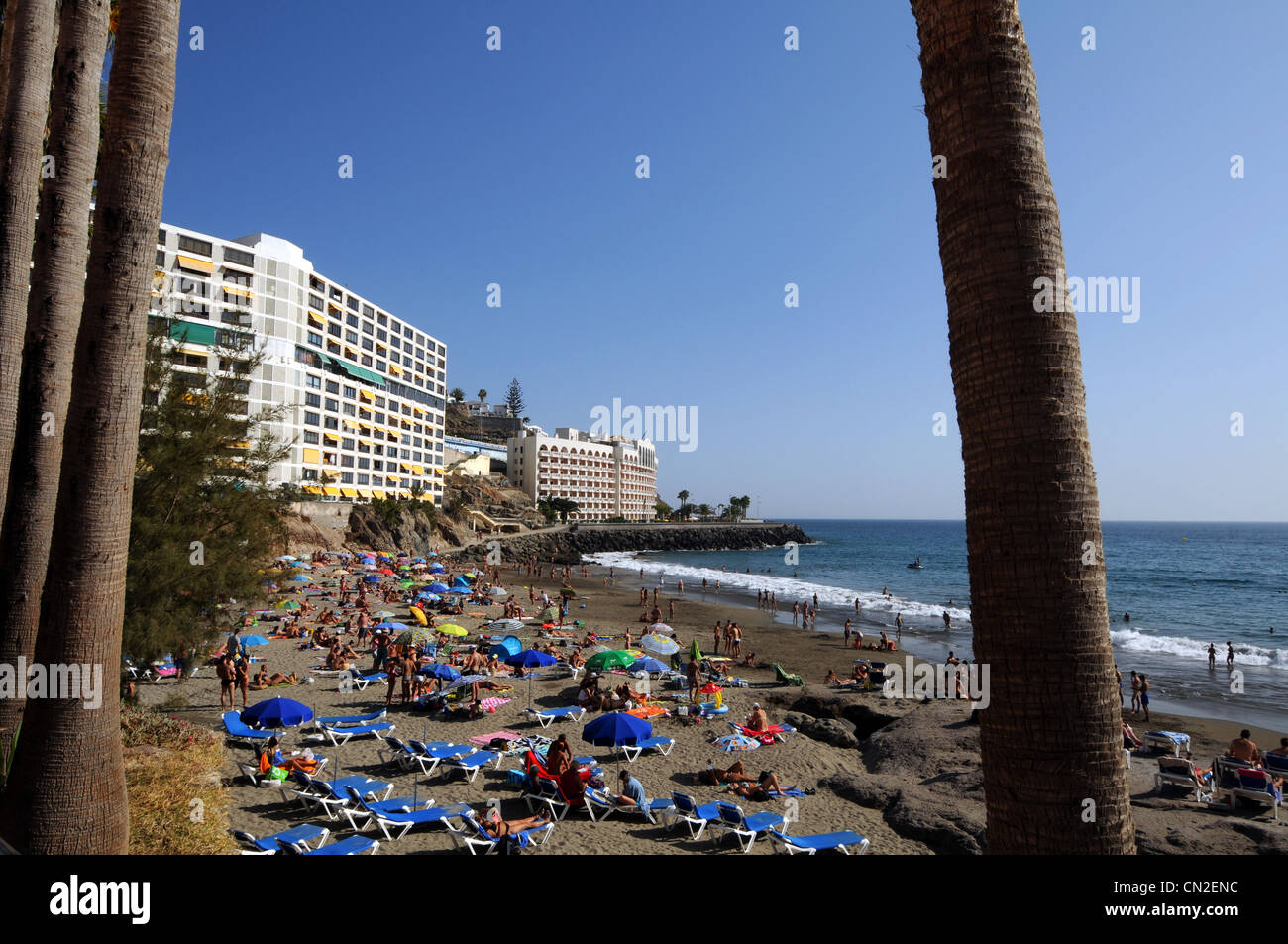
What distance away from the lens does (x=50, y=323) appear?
714 cm

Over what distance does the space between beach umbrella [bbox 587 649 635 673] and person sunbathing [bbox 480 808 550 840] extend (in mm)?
8343

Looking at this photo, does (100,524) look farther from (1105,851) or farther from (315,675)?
(315,675)

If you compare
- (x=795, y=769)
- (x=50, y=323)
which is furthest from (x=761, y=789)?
(x=50, y=323)

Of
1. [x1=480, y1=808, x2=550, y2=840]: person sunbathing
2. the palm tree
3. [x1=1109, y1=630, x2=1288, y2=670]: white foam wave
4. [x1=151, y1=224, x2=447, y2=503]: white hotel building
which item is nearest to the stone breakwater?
[x1=151, y1=224, x2=447, y2=503]: white hotel building

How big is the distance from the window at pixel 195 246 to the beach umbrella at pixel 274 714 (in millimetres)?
54888

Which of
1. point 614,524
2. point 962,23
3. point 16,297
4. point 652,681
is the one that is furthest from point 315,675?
point 614,524

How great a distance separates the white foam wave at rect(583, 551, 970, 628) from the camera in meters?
45.4

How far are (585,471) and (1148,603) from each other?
286 feet

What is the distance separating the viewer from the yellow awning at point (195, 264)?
2078 inches

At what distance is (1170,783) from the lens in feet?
41.4

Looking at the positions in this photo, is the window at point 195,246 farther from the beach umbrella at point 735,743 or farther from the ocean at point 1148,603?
the beach umbrella at point 735,743

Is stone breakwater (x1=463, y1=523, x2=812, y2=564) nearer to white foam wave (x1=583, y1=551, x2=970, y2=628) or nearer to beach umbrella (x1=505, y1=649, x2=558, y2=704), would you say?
white foam wave (x1=583, y1=551, x2=970, y2=628)

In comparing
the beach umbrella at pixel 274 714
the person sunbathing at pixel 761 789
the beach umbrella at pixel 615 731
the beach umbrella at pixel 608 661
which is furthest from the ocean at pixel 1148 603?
the beach umbrella at pixel 274 714
